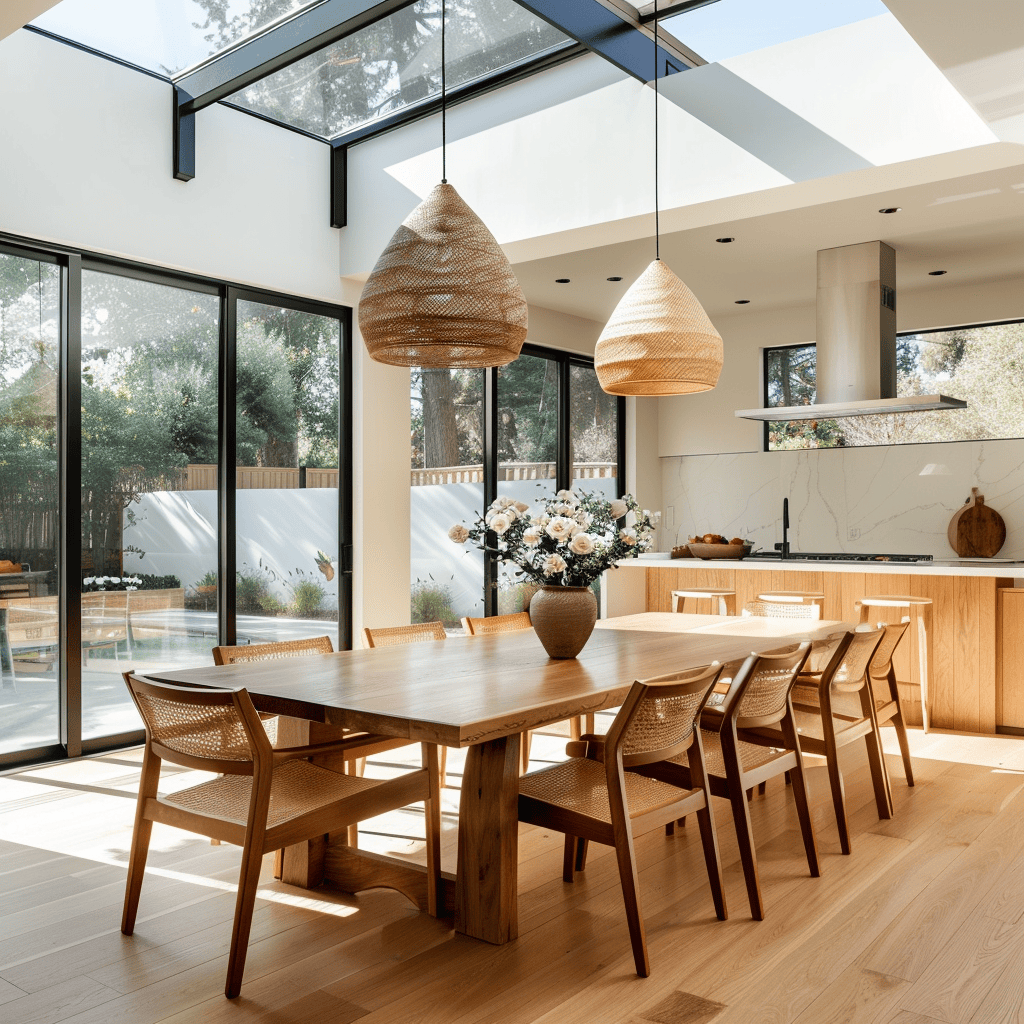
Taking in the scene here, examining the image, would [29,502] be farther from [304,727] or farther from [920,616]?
[920,616]

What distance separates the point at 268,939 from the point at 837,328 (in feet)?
15.2

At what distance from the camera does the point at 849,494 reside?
7.12 metres

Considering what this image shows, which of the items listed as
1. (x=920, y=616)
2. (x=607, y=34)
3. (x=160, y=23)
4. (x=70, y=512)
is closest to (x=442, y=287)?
(x=607, y=34)

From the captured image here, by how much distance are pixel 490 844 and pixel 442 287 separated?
1.57 metres

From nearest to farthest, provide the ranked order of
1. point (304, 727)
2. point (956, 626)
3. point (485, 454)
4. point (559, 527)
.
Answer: point (304, 727)
point (559, 527)
point (956, 626)
point (485, 454)

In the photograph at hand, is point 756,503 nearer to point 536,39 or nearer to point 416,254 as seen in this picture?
point 536,39

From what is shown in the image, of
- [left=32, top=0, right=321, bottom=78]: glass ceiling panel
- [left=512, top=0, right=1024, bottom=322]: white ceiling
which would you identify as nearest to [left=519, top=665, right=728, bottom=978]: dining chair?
[left=512, top=0, right=1024, bottom=322]: white ceiling

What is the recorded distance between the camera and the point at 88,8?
14.0 feet

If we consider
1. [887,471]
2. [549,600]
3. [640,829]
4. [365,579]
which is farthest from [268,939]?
[887,471]

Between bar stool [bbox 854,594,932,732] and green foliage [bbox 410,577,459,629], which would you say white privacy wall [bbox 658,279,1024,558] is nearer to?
bar stool [bbox 854,594,932,732]

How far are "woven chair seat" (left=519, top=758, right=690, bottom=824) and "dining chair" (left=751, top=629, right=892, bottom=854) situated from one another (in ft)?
2.26

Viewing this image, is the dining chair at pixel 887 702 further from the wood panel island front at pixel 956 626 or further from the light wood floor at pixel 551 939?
the wood panel island front at pixel 956 626

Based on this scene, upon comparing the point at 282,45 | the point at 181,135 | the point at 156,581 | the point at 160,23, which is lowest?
the point at 156,581

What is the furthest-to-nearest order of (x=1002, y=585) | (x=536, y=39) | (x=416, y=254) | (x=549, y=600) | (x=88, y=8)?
(x=1002, y=585)
(x=536, y=39)
(x=88, y=8)
(x=549, y=600)
(x=416, y=254)
